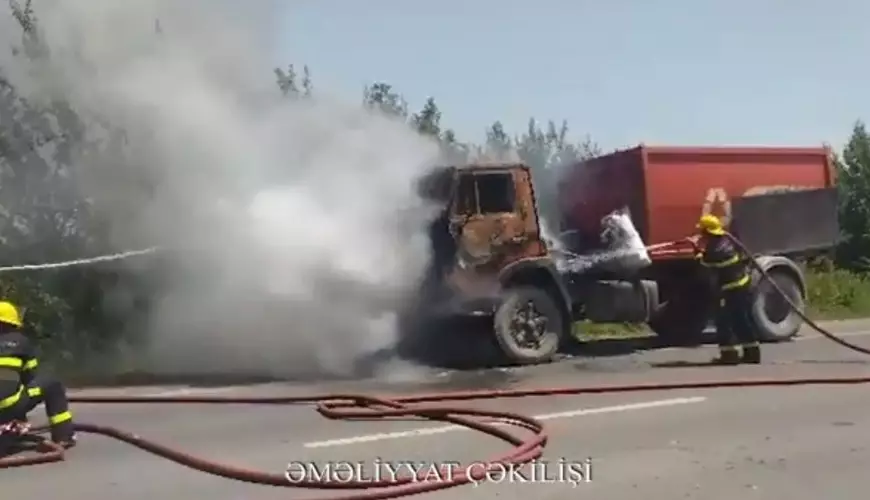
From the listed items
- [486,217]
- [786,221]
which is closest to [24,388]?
[486,217]

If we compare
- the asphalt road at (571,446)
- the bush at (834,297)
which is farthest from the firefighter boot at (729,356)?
the bush at (834,297)

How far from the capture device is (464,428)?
8102 millimetres

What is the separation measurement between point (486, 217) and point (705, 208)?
345 centimetres

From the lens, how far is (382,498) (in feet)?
18.6

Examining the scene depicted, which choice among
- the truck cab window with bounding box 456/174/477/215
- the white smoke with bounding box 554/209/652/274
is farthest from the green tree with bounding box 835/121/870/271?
the truck cab window with bounding box 456/174/477/215

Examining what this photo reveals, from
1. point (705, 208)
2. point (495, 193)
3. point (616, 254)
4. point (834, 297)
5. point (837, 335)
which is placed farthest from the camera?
point (834, 297)

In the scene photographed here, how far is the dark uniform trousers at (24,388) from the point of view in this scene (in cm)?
722

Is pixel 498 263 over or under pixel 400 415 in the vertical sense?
over

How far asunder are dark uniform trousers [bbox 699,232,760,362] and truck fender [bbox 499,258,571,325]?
1652 millimetres

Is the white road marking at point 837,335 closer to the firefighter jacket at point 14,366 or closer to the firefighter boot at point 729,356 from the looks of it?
the firefighter boot at point 729,356

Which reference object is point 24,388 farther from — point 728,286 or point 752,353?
point 728,286

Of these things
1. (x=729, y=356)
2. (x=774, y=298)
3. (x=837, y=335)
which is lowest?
(x=837, y=335)

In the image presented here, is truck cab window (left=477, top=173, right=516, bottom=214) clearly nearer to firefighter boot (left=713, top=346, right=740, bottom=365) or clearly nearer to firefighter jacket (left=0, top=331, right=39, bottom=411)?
firefighter boot (left=713, top=346, right=740, bottom=365)

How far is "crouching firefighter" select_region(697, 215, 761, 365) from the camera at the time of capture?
39.9ft
